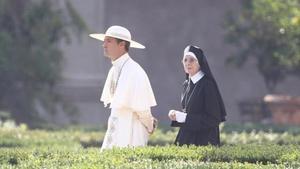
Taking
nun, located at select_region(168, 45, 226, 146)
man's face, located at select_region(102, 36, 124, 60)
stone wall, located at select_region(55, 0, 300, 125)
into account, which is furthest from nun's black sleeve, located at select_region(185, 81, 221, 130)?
stone wall, located at select_region(55, 0, 300, 125)

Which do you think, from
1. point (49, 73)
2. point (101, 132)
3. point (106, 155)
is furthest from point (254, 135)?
point (106, 155)

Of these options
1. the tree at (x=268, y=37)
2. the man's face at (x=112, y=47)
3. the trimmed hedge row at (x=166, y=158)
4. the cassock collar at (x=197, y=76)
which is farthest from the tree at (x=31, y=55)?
the trimmed hedge row at (x=166, y=158)

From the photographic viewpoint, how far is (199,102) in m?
9.16

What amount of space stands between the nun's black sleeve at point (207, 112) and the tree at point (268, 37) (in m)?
8.64

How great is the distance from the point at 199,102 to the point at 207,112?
11 centimetres

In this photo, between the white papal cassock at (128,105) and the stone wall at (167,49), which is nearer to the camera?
the white papal cassock at (128,105)

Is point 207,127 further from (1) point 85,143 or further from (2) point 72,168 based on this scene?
(1) point 85,143

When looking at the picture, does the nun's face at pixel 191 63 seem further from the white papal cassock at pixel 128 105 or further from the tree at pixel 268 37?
the tree at pixel 268 37

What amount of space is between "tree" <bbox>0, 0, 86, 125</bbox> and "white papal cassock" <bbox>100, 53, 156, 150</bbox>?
30.6ft

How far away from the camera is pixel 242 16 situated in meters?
21.0

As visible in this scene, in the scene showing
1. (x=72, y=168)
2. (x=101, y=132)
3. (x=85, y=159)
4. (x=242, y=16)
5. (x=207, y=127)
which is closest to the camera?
(x=72, y=168)

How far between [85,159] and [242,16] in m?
13.4

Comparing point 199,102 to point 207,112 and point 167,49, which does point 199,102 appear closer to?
point 207,112

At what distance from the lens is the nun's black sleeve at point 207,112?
29.9ft
